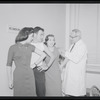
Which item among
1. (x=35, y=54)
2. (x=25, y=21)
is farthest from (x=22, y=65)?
(x=25, y=21)

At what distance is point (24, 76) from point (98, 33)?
1.20 meters

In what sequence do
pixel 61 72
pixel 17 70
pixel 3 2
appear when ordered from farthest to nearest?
pixel 61 72, pixel 3 2, pixel 17 70

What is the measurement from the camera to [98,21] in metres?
2.29

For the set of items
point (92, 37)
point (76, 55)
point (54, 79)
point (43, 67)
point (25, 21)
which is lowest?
point (54, 79)

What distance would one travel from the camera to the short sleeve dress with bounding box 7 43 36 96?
153 cm

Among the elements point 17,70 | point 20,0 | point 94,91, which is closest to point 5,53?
point 17,70

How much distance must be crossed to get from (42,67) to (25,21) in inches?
20.2

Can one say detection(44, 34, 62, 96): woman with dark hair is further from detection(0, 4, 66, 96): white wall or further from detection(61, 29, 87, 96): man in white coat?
detection(0, 4, 66, 96): white wall

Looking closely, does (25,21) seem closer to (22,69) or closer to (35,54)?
(35,54)

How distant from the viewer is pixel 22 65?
1.54 meters

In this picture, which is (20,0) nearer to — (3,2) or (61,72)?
(3,2)

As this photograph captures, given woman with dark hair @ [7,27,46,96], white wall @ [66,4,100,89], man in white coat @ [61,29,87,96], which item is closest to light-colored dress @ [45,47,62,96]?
man in white coat @ [61,29,87,96]

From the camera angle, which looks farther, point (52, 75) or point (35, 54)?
point (52, 75)

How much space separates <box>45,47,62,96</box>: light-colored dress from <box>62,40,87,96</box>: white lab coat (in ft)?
0.41
